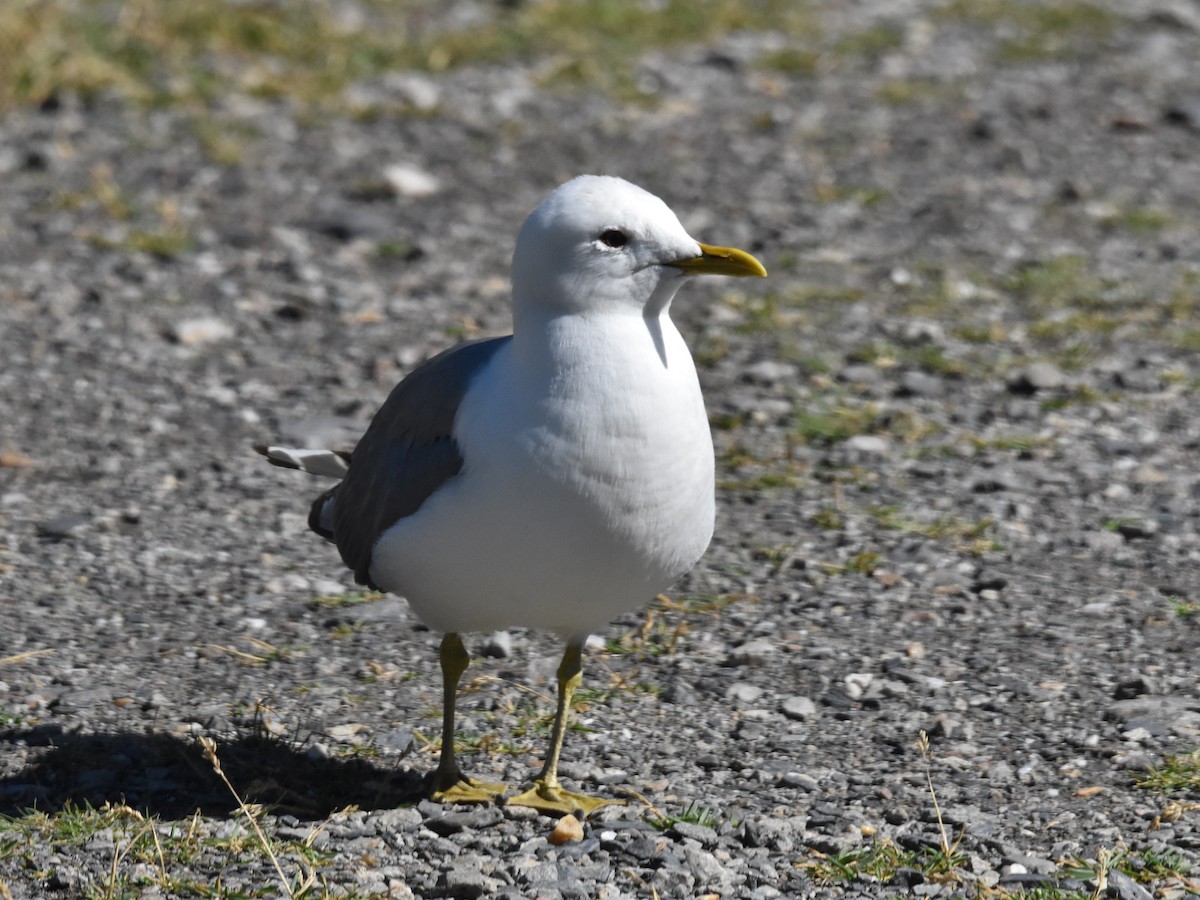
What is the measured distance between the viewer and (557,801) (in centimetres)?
432

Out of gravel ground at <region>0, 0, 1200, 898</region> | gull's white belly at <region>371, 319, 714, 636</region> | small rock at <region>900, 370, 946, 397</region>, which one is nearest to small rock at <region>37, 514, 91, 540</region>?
gravel ground at <region>0, 0, 1200, 898</region>

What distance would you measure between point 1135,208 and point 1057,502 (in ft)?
11.2

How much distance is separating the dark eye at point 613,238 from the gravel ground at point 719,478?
4.62ft

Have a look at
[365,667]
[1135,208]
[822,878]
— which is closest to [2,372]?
[365,667]

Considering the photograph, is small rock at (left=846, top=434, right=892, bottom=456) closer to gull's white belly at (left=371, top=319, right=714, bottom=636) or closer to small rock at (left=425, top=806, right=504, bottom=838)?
gull's white belly at (left=371, top=319, right=714, bottom=636)

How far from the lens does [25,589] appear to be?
559cm

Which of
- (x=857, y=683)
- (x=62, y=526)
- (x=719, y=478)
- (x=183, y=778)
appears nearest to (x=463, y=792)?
(x=183, y=778)

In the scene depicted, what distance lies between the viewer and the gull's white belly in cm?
390

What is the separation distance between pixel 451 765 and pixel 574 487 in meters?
0.95

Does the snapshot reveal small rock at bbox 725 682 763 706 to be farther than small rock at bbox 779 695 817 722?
Yes

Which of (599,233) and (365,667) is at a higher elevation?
(599,233)

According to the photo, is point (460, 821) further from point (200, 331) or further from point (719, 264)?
point (200, 331)

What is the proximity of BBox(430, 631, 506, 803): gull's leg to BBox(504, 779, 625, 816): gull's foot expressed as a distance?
82mm

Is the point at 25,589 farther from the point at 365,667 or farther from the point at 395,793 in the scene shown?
the point at 395,793
